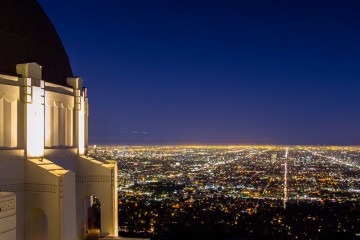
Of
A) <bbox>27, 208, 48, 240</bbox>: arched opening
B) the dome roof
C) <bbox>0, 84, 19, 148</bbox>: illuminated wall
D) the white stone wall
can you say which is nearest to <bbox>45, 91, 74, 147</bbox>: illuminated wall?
the dome roof

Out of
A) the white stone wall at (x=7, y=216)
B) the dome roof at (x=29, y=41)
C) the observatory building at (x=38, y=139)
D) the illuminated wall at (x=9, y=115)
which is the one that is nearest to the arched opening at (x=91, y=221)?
the observatory building at (x=38, y=139)

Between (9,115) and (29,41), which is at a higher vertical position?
(29,41)

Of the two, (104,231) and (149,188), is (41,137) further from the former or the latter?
(149,188)

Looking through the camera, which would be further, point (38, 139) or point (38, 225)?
point (38, 225)

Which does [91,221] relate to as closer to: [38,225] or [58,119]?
[38,225]

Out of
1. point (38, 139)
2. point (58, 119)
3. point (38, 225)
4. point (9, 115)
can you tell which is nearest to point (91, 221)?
point (38, 225)

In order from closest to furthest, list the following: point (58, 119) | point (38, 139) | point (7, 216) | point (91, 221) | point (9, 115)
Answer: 1. point (7, 216)
2. point (9, 115)
3. point (38, 139)
4. point (58, 119)
5. point (91, 221)

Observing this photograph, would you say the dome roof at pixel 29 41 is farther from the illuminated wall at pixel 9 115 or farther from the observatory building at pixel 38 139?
the illuminated wall at pixel 9 115

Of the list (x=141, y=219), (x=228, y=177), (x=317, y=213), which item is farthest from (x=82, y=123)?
(x=228, y=177)

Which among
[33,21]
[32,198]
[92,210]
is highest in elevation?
[33,21]
